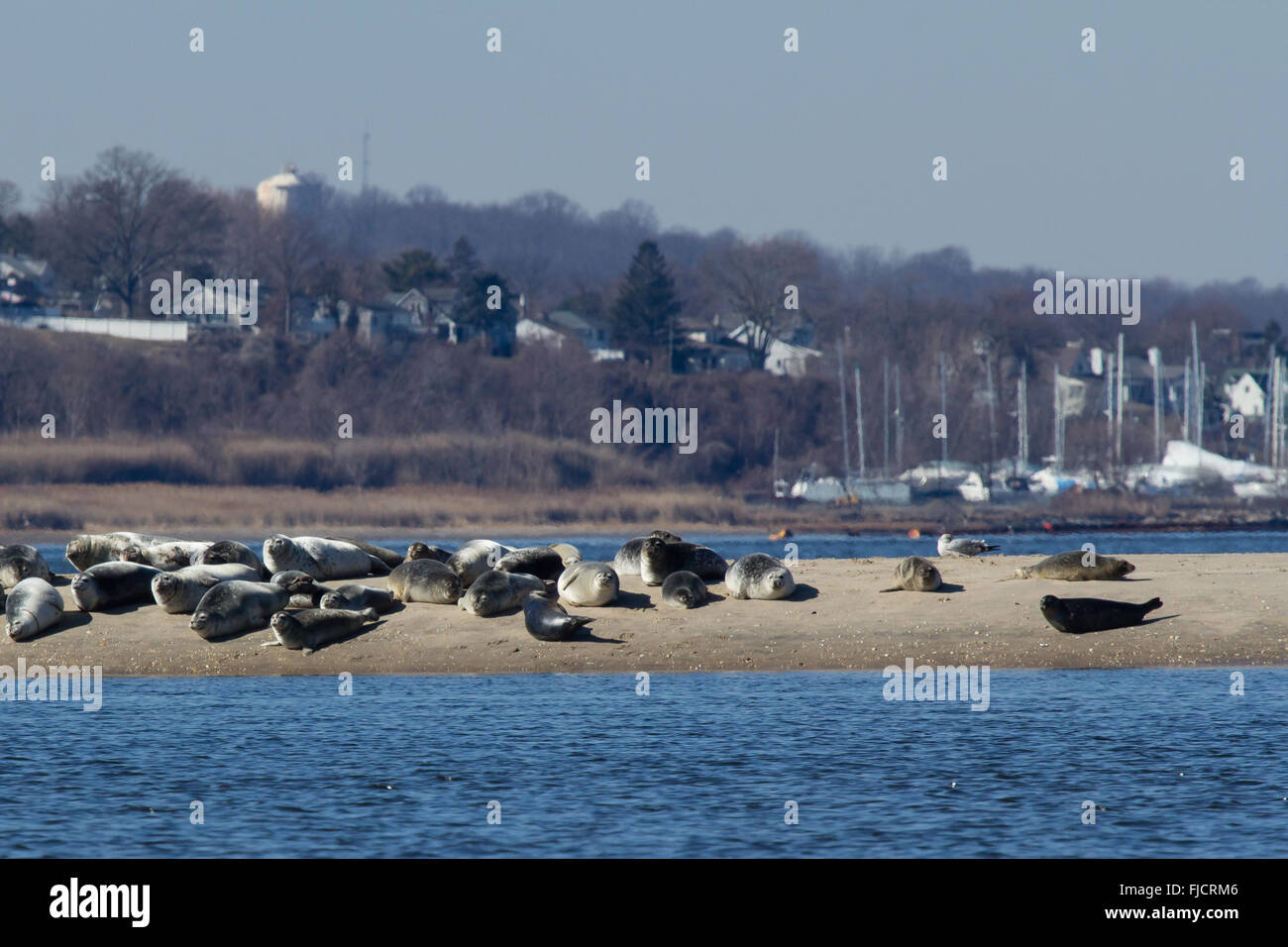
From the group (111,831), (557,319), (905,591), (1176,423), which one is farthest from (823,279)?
(111,831)

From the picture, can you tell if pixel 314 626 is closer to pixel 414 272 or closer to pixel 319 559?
pixel 319 559

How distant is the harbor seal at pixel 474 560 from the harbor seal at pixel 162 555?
4479mm

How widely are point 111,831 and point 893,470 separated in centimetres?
10324

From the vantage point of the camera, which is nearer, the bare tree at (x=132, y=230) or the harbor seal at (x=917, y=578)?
the harbor seal at (x=917, y=578)

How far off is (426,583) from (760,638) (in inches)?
222

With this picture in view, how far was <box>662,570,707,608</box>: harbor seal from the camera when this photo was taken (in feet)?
84.5

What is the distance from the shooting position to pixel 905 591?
87.6ft

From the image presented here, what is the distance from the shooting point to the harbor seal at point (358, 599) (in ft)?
84.4

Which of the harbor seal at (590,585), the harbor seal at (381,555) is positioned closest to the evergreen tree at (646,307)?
the harbor seal at (381,555)

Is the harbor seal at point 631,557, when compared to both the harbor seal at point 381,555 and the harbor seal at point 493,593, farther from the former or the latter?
the harbor seal at point 381,555

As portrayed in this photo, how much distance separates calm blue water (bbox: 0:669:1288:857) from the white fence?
10614cm

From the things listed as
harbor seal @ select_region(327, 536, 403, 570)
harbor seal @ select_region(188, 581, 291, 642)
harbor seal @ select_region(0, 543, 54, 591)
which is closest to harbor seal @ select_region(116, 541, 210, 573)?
harbor seal @ select_region(0, 543, 54, 591)
